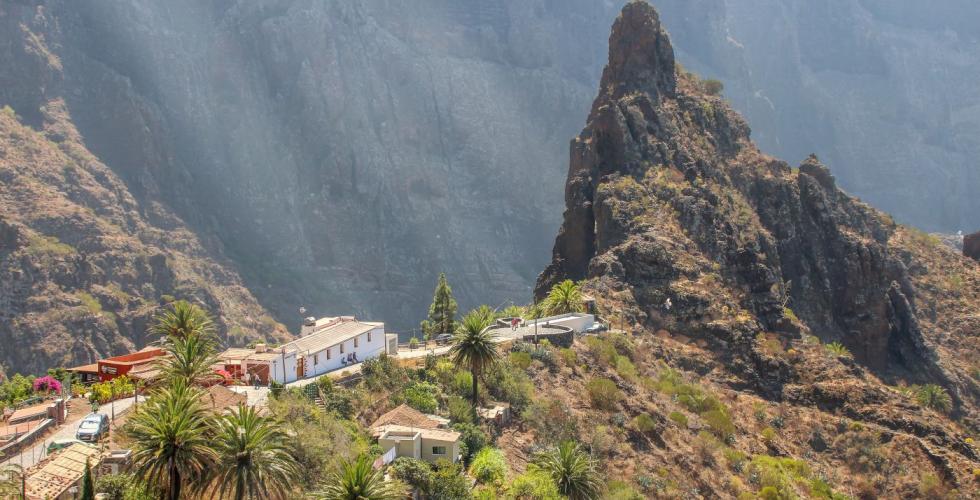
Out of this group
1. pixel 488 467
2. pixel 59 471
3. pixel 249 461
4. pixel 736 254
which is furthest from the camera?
pixel 736 254

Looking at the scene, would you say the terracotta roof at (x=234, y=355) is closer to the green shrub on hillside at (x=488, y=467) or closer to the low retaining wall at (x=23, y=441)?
the low retaining wall at (x=23, y=441)

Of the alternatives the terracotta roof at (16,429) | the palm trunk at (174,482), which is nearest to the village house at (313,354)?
the terracotta roof at (16,429)

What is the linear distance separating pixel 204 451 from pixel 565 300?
150 feet

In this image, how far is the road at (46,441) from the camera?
1532 inches

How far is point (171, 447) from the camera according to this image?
99.9 feet

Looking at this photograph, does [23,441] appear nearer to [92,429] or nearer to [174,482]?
[92,429]

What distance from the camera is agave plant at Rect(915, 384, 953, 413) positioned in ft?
270

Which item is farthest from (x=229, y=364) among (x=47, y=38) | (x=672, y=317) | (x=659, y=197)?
(x=47, y=38)

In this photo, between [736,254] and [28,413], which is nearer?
[28,413]

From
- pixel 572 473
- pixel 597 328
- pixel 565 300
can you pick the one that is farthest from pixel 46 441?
pixel 565 300

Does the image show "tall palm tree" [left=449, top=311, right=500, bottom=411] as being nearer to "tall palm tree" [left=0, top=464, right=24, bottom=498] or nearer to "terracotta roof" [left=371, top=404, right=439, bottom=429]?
"terracotta roof" [left=371, top=404, right=439, bottom=429]

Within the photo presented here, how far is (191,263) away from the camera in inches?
6599

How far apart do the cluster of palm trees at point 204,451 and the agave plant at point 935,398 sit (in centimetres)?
6706

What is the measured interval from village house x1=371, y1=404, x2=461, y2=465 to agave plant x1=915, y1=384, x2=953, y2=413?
177ft
